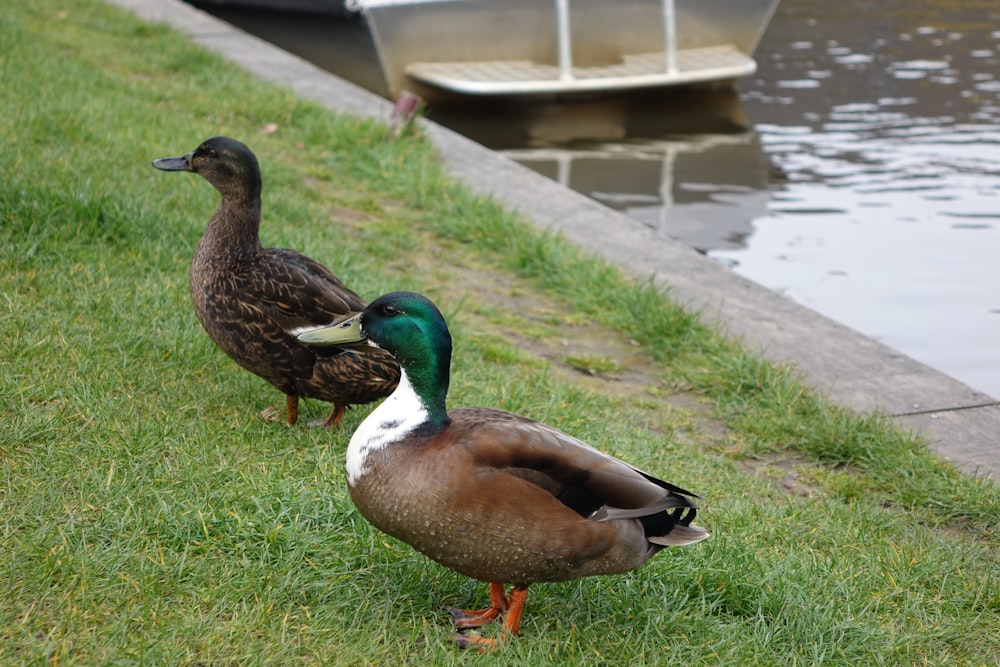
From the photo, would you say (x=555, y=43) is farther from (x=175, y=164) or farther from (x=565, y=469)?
(x=565, y=469)

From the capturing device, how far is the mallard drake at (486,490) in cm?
261

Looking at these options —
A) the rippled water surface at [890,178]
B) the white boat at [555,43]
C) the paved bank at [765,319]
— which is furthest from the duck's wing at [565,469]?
the white boat at [555,43]

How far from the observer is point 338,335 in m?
2.96

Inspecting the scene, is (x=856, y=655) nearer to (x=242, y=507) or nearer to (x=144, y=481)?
(x=242, y=507)

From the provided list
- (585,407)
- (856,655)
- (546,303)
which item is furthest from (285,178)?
(856,655)

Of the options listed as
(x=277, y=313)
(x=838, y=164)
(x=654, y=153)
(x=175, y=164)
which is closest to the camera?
(x=277, y=313)

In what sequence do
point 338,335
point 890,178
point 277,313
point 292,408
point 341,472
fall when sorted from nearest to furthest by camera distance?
point 338,335 < point 341,472 < point 277,313 < point 292,408 < point 890,178

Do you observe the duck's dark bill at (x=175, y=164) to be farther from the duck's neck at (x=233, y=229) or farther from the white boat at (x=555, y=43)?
the white boat at (x=555, y=43)

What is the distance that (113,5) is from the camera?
1165 cm

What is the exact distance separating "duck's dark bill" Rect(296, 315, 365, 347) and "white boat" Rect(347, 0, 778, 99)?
8.19 meters

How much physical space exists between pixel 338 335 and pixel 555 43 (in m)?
9.38

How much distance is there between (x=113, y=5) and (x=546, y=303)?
8007 millimetres

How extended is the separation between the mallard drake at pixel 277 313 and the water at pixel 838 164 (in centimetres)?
345

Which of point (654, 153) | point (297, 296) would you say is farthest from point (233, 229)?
point (654, 153)
